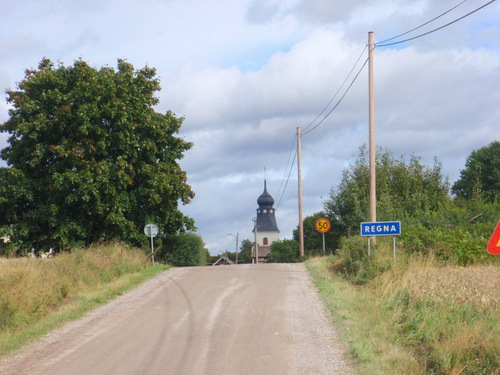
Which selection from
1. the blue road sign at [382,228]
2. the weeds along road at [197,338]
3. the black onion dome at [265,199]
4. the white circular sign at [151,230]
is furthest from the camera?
the black onion dome at [265,199]

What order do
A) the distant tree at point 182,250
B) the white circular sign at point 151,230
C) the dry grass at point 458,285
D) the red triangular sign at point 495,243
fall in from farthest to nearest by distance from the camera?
the distant tree at point 182,250, the white circular sign at point 151,230, the dry grass at point 458,285, the red triangular sign at point 495,243

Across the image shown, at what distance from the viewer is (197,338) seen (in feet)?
36.9

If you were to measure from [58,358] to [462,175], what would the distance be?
196 ft

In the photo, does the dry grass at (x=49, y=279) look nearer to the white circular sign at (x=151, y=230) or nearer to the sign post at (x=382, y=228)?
the white circular sign at (x=151, y=230)

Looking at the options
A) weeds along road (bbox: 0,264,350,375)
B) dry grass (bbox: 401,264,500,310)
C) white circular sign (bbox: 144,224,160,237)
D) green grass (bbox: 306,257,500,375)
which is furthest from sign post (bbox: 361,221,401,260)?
white circular sign (bbox: 144,224,160,237)

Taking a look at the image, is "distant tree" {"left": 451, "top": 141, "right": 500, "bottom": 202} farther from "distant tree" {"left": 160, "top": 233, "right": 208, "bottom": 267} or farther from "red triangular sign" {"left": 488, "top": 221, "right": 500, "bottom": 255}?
"red triangular sign" {"left": 488, "top": 221, "right": 500, "bottom": 255}

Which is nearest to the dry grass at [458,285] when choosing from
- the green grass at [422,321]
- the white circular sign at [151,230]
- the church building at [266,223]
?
the green grass at [422,321]

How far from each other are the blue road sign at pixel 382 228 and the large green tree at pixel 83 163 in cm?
1365

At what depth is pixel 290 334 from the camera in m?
11.5

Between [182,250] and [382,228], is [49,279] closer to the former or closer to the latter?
[382,228]

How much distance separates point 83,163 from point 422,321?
20338 millimetres

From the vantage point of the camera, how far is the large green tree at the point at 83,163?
1104 inches

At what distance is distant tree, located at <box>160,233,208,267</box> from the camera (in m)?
35.7

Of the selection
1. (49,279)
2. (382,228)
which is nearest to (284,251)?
(382,228)
